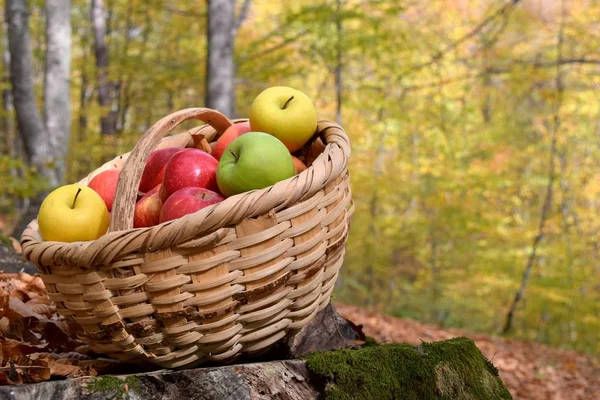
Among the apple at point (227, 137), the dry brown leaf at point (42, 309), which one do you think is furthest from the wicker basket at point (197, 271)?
the dry brown leaf at point (42, 309)

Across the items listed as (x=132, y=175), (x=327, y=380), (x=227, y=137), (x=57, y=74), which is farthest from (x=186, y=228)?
(x=57, y=74)

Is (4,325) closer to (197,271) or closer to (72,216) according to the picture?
(72,216)

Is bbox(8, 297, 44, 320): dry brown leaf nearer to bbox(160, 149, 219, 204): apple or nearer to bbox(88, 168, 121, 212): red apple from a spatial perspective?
bbox(88, 168, 121, 212): red apple

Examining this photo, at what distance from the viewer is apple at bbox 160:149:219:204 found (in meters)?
1.51

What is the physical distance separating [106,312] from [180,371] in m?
0.21

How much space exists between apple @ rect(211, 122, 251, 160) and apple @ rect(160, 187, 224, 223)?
1.19ft

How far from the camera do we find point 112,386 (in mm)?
1185

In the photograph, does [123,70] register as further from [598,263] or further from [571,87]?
[598,263]

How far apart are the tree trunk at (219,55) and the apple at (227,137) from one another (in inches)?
120

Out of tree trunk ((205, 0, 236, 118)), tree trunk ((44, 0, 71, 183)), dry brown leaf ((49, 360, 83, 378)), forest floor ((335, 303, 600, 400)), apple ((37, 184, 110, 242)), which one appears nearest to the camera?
dry brown leaf ((49, 360, 83, 378))

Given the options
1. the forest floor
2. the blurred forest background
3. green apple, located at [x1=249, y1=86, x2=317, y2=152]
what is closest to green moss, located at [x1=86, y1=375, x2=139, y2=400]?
green apple, located at [x1=249, y1=86, x2=317, y2=152]

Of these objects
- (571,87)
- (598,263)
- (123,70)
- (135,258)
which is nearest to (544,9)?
(571,87)

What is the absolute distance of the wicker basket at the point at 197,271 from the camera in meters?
1.19

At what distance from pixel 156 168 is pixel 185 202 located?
402 millimetres
